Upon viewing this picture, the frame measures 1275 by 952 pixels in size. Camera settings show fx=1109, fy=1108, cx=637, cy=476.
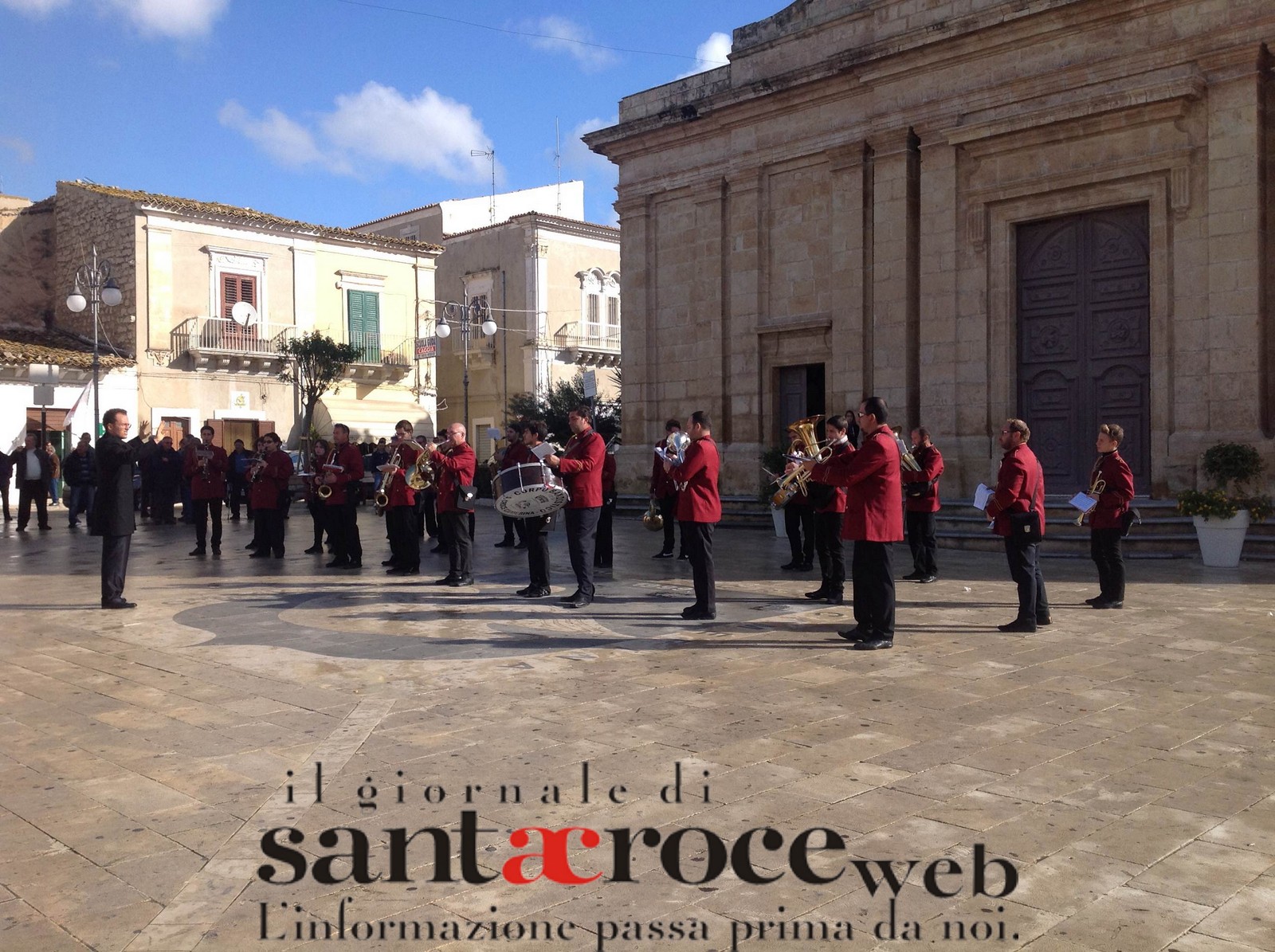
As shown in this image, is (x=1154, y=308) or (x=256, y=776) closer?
(x=256, y=776)

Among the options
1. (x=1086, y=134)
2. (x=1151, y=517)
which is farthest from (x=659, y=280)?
(x=1151, y=517)

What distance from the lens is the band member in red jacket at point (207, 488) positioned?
15.5 meters

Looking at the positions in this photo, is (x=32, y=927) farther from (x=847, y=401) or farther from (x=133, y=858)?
(x=847, y=401)

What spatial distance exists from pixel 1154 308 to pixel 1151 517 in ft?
10.3

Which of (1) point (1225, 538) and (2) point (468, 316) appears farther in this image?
(2) point (468, 316)

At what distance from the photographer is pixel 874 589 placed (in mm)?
8102

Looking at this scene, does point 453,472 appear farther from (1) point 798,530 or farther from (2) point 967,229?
(2) point 967,229

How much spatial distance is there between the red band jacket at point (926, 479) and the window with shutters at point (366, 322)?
27722mm

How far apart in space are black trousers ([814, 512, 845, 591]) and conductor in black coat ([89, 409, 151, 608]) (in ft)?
21.2

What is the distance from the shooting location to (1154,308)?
15617mm

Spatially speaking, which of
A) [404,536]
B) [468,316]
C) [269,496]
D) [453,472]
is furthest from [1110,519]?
[468,316]

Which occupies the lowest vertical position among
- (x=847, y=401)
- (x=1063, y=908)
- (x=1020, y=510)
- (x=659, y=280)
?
(x=1063, y=908)

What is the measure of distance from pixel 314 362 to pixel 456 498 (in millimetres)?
23287

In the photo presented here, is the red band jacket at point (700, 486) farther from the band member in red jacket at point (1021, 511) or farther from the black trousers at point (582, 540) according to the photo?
the band member in red jacket at point (1021, 511)
